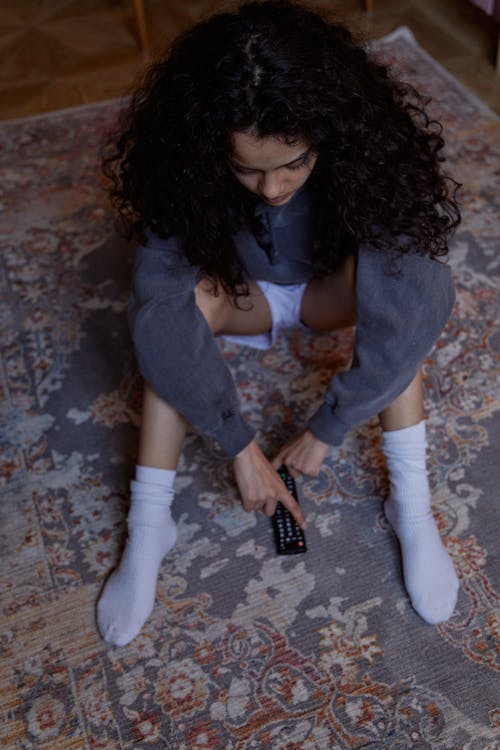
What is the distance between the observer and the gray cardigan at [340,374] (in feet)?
3.30

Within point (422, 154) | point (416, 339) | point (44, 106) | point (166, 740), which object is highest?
point (422, 154)

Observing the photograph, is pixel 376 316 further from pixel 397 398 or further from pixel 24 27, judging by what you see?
pixel 24 27

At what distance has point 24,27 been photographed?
2.43m

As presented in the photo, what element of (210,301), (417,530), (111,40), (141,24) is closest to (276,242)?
(210,301)

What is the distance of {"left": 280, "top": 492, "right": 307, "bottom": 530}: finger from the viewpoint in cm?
111

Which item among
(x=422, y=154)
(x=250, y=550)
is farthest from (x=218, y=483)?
(x=422, y=154)

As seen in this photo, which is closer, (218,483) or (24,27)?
(218,483)

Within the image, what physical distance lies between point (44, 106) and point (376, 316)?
1423 mm

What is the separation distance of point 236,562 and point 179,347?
0.33 meters

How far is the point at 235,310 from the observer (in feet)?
3.98

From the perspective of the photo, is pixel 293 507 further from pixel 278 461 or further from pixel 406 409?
pixel 406 409

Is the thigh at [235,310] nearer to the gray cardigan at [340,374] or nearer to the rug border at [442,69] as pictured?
the gray cardigan at [340,374]

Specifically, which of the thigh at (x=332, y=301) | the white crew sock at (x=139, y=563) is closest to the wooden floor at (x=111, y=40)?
the thigh at (x=332, y=301)

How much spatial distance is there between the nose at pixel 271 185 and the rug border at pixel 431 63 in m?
1.14
